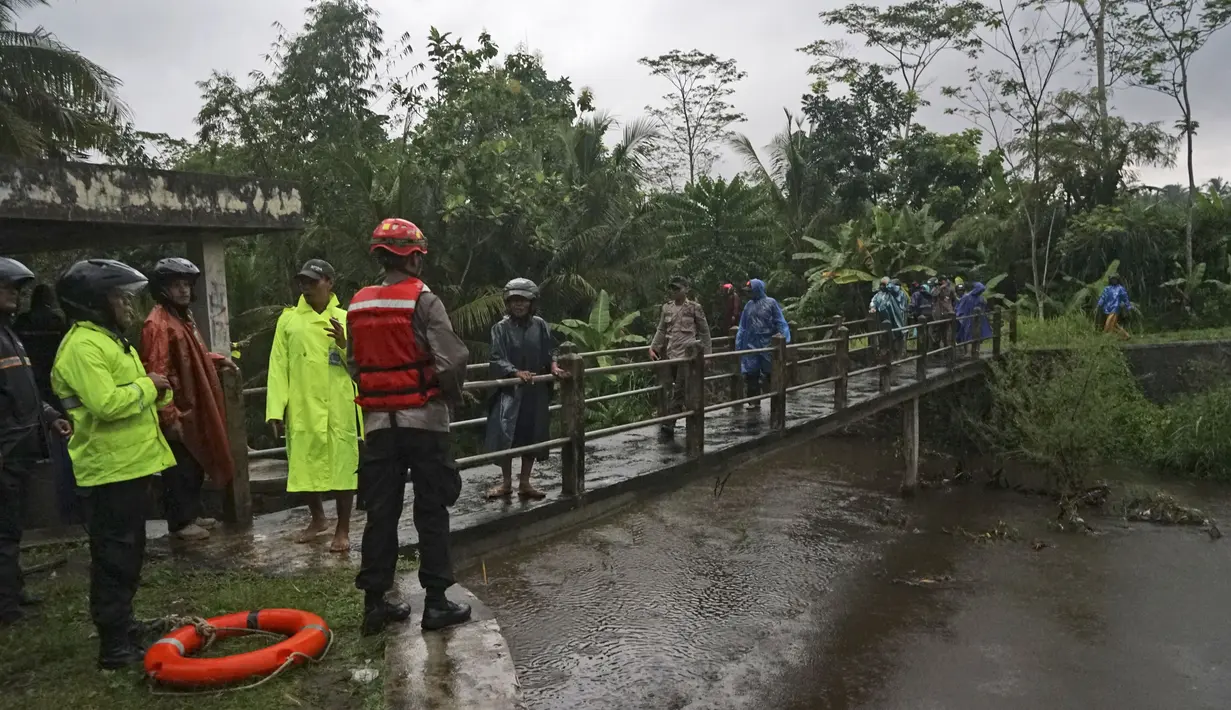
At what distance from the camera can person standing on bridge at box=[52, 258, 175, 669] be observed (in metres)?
3.44

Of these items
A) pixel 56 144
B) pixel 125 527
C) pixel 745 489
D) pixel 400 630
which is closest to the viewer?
pixel 125 527

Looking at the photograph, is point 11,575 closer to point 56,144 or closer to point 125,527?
point 125,527

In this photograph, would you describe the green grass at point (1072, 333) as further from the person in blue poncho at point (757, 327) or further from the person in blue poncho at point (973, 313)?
the person in blue poncho at point (757, 327)

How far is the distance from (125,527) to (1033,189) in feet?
65.6

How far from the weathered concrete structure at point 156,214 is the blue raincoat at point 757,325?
459 cm

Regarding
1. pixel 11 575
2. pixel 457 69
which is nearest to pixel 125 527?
pixel 11 575

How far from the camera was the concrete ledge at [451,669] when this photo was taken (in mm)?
3297

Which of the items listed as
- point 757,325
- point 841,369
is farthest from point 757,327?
point 841,369

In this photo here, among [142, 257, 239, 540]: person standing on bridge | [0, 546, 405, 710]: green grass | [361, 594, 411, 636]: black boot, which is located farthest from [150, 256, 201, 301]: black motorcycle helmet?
[361, 594, 411, 636]: black boot

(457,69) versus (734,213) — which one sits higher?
(457,69)

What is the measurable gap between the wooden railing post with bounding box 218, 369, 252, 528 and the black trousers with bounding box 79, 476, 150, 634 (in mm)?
1601

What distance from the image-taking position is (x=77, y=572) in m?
4.73

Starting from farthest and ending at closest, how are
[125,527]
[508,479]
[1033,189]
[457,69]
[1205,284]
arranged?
[1033,189] → [1205,284] → [457,69] → [508,479] → [125,527]

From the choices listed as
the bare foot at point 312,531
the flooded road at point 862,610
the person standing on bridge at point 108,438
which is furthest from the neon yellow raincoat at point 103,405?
the flooded road at point 862,610
